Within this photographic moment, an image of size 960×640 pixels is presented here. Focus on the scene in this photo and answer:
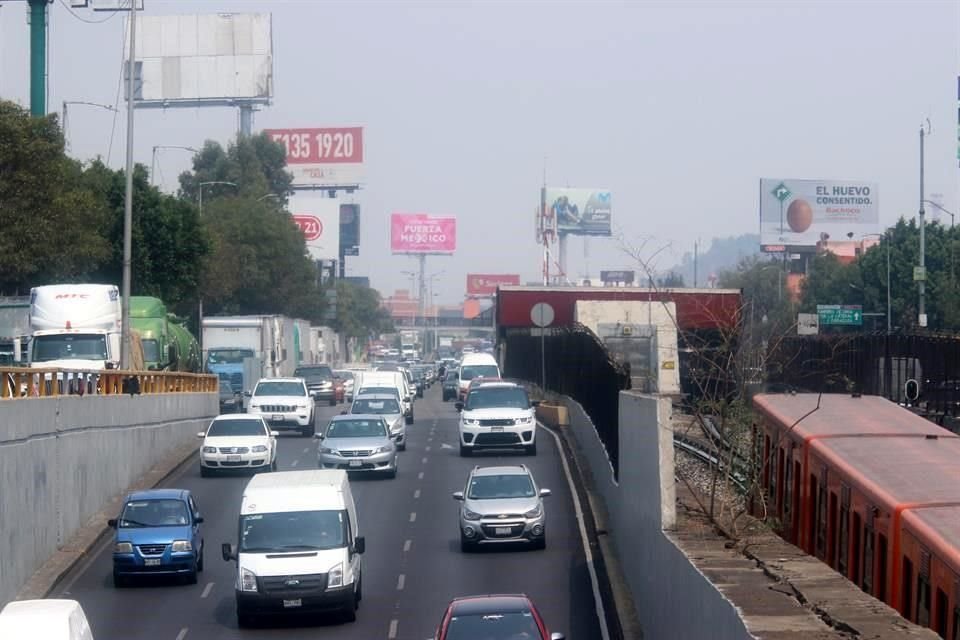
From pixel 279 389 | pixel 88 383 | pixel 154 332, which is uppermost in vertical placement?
pixel 154 332

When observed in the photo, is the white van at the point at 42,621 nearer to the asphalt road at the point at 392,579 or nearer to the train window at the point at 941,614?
the asphalt road at the point at 392,579

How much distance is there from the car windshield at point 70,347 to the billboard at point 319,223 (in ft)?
279

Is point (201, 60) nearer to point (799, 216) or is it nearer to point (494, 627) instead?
point (799, 216)

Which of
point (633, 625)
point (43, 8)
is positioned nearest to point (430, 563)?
point (633, 625)

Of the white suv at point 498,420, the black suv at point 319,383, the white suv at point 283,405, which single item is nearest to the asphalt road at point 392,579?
the white suv at point 498,420

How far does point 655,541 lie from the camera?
697 inches

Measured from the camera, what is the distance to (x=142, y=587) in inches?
939

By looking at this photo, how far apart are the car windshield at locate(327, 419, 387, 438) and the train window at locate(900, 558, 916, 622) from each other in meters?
23.8

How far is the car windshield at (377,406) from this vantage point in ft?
134

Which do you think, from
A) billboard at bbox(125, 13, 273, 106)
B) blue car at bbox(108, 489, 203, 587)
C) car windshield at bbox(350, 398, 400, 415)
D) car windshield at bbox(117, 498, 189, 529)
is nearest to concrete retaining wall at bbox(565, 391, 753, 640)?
blue car at bbox(108, 489, 203, 587)

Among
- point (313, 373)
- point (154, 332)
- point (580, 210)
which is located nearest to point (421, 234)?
point (580, 210)

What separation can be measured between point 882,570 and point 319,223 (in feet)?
371

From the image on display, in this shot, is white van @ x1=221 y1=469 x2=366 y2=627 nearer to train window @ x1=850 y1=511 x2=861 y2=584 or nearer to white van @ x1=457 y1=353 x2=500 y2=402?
train window @ x1=850 y1=511 x2=861 y2=584

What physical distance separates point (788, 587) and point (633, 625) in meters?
8.82
